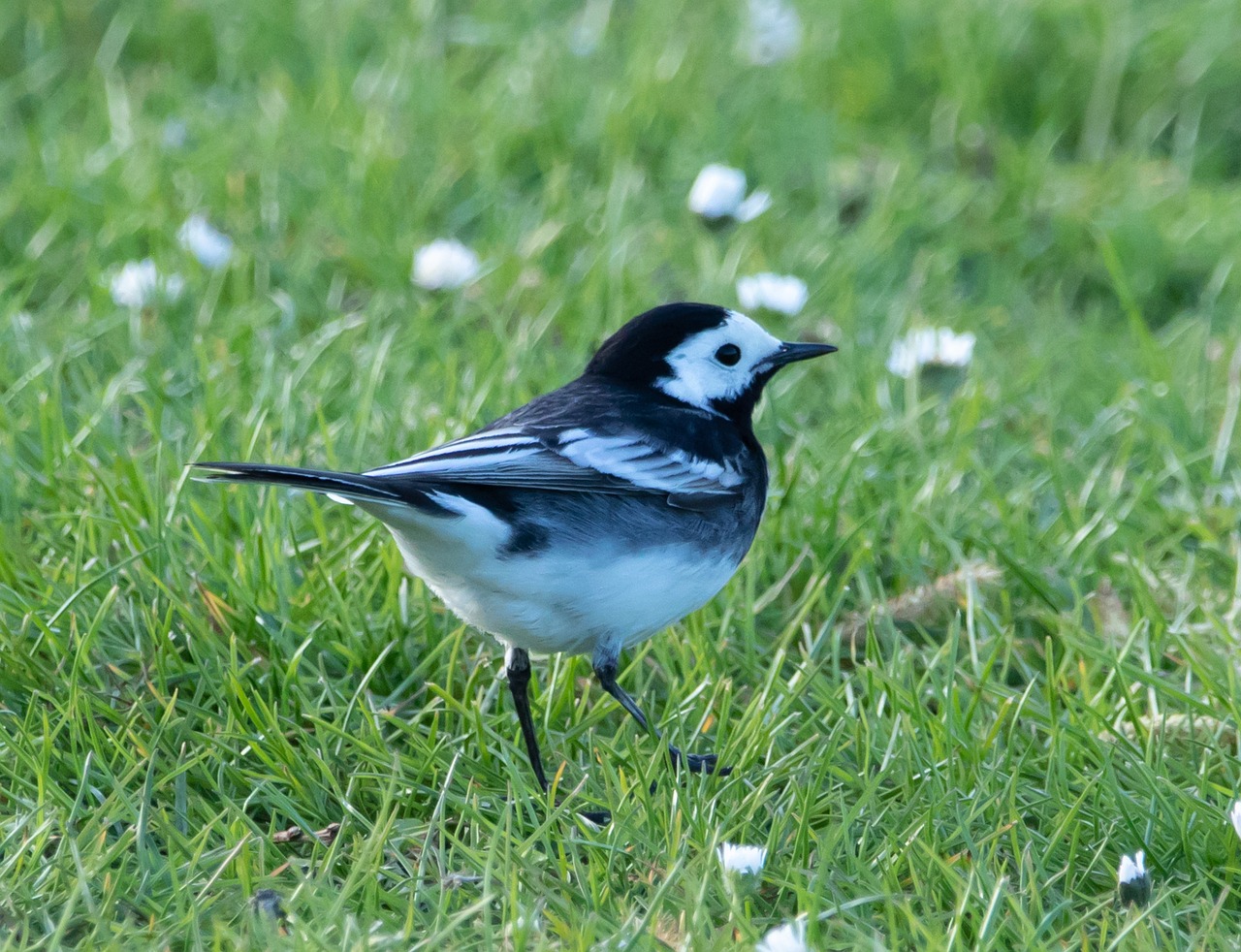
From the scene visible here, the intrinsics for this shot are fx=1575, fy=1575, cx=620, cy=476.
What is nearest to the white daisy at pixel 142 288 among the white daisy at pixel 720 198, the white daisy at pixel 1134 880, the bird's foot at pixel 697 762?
the white daisy at pixel 720 198

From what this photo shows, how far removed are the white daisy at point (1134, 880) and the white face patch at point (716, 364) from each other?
5.50 feet

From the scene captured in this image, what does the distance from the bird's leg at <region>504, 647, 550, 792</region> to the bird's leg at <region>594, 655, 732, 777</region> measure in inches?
6.9

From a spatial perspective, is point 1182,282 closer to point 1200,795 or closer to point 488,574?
point 1200,795

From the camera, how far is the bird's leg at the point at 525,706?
353cm

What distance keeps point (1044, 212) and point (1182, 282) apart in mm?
666

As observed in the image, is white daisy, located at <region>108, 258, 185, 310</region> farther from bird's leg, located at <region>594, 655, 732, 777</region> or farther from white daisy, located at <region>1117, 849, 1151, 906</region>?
white daisy, located at <region>1117, 849, 1151, 906</region>

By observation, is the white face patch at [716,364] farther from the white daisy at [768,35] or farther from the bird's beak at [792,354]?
the white daisy at [768,35]

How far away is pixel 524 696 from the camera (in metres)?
3.68

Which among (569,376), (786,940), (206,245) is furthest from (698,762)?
(206,245)

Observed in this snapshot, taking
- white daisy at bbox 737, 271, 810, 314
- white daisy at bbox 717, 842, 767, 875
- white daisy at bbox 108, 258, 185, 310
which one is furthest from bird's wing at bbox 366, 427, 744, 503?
white daisy at bbox 108, 258, 185, 310

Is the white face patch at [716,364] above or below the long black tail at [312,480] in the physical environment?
below

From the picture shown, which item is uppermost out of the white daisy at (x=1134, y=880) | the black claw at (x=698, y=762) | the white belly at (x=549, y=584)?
the white belly at (x=549, y=584)

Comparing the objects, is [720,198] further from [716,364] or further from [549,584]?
[549,584]

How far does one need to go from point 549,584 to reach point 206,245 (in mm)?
2876
